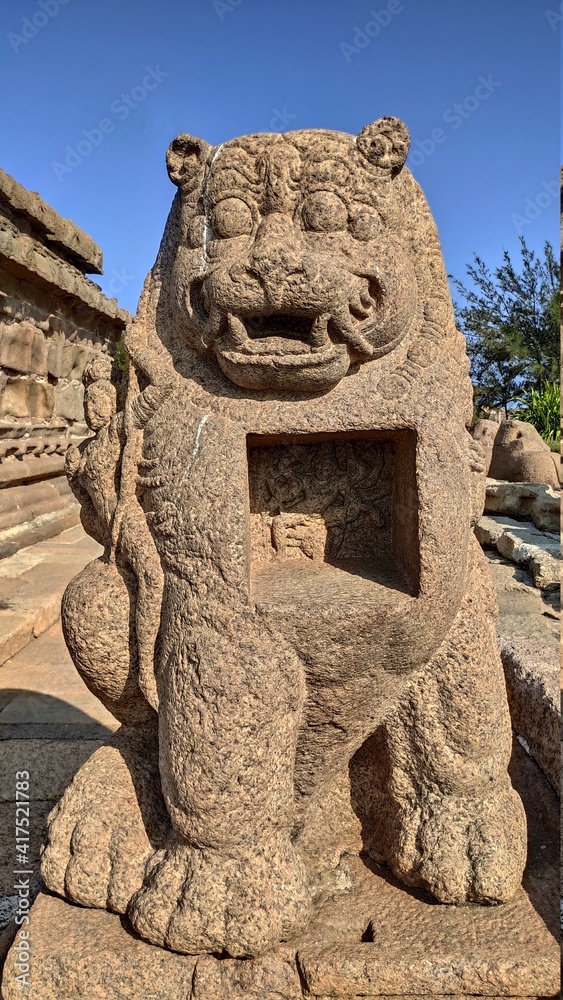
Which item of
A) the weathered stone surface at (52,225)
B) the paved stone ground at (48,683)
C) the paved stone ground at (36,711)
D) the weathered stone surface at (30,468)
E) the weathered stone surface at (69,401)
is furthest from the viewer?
the weathered stone surface at (69,401)

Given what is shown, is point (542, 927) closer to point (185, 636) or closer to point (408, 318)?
point (185, 636)

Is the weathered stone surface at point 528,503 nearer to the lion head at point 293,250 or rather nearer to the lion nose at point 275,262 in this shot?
the lion head at point 293,250

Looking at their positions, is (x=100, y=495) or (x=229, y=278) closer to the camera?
(x=229, y=278)

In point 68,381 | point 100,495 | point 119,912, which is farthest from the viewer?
point 68,381

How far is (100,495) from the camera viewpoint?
1562mm

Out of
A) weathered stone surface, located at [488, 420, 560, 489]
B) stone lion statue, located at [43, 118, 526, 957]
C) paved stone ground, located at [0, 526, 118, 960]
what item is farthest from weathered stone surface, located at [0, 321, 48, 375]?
weathered stone surface, located at [488, 420, 560, 489]

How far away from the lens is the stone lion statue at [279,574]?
4.39ft

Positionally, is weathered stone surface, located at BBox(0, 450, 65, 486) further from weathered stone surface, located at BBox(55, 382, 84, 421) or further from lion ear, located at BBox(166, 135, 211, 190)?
Answer: lion ear, located at BBox(166, 135, 211, 190)

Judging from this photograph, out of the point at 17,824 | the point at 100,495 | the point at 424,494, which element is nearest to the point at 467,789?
the point at 424,494

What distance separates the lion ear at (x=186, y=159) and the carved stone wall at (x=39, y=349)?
381 cm

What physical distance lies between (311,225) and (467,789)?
120 centimetres

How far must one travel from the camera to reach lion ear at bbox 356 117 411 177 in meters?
1.34

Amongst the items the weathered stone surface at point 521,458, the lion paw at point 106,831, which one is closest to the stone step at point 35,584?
the lion paw at point 106,831

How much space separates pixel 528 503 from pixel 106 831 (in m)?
5.84
